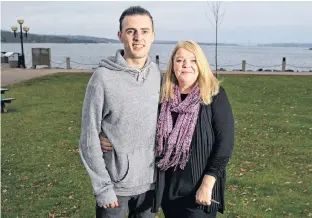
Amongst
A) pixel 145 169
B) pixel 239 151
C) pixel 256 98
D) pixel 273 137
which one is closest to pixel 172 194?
pixel 145 169

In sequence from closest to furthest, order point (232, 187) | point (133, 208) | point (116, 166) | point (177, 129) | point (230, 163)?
point (177, 129) → point (116, 166) → point (133, 208) → point (232, 187) → point (230, 163)

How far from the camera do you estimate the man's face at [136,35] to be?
8.84 feet

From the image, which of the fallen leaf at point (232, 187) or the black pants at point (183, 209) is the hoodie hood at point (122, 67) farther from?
the fallen leaf at point (232, 187)

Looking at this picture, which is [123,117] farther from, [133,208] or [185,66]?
[133,208]

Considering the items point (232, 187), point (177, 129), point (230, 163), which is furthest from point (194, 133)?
point (230, 163)

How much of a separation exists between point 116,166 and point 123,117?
36cm

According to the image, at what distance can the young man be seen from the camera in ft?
8.70

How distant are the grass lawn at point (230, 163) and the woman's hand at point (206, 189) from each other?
2.58 metres

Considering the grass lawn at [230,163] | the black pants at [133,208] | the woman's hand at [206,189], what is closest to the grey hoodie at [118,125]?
the black pants at [133,208]

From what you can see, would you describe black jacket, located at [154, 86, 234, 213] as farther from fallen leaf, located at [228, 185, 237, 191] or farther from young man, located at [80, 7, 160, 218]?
fallen leaf, located at [228, 185, 237, 191]

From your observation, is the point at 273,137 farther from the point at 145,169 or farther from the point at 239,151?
the point at 145,169

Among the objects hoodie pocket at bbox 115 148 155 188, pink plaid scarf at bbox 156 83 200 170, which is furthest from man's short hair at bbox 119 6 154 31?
hoodie pocket at bbox 115 148 155 188

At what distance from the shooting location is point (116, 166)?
275 cm

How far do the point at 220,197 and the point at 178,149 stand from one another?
0.48 meters
